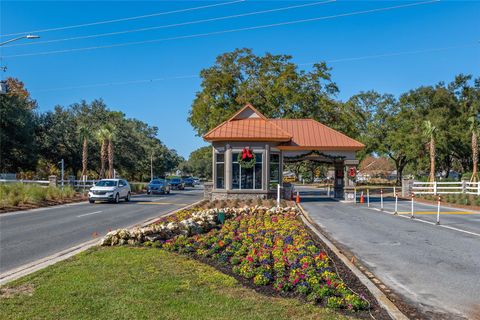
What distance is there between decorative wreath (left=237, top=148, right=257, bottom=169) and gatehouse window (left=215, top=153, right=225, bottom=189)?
1.27 metres

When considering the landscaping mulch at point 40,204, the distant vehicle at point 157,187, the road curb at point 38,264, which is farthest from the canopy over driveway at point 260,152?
the road curb at point 38,264

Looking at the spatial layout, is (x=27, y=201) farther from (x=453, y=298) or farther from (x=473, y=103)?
(x=473, y=103)

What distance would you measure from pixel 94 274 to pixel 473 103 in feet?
188

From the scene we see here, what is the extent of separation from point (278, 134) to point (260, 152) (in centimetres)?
162

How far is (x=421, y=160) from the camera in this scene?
194 ft

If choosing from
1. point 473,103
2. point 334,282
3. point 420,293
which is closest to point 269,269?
point 334,282

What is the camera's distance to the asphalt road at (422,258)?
22.4ft

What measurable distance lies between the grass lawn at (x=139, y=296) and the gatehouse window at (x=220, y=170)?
69.2 ft

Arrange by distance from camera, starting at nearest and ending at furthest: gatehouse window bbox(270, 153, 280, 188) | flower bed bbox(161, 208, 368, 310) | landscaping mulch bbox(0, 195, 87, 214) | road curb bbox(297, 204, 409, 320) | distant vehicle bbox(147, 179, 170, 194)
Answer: road curb bbox(297, 204, 409, 320) < flower bed bbox(161, 208, 368, 310) < landscaping mulch bbox(0, 195, 87, 214) < gatehouse window bbox(270, 153, 280, 188) < distant vehicle bbox(147, 179, 170, 194)

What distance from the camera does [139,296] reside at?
6105 mm

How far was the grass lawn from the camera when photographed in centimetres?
549

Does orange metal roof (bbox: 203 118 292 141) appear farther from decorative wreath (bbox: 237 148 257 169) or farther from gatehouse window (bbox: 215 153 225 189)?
gatehouse window (bbox: 215 153 225 189)

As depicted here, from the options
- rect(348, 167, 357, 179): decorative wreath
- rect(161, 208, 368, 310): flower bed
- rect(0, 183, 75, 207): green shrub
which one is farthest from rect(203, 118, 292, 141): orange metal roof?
rect(161, 208, 368, 310): flower bed

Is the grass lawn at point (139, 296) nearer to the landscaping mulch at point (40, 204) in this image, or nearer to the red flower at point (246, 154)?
the landscaping mulch at point (40, 204)
